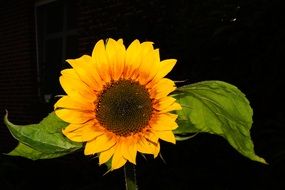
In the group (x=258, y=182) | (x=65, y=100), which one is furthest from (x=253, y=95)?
(x=65, y=100)

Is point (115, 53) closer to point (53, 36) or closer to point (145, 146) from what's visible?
point (145, 146)

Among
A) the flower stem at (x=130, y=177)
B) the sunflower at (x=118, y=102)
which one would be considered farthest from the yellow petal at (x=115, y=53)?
the flower stem at (x=130, y=177)

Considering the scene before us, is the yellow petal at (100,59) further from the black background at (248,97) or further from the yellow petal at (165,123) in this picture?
the black background at (248,97)

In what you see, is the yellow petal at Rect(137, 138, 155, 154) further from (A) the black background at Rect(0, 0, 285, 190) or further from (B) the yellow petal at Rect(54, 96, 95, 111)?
(A) the black background at Rect(0, 0, 285, 190)

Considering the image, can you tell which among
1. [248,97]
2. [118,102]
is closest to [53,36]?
[248,97]

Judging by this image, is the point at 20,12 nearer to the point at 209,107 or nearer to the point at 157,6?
the point at 157,6

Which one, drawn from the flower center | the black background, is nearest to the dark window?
the black background
